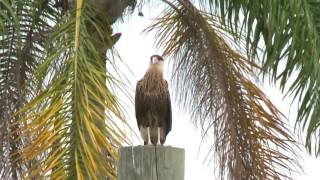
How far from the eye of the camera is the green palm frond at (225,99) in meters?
6.68

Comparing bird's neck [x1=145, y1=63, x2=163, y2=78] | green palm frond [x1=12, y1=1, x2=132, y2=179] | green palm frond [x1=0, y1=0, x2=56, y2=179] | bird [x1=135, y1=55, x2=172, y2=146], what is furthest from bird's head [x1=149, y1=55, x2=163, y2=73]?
green palm frond [x1=0, y1=0, x2=56, y2=179]

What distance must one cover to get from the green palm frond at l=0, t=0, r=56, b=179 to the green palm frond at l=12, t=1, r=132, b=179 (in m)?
1.22

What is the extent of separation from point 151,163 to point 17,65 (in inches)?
164

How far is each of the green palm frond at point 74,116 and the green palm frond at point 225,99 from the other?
125cm

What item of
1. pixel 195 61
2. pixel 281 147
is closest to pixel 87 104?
pixel 281 147

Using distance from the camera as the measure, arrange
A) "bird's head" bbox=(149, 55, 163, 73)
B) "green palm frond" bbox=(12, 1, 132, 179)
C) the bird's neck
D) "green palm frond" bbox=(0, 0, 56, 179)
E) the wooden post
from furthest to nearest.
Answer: "green palm frond" bbox=(0, 0, 56, 179)
"bird's head" bbox=(149, 55, 163, 73)
the bird's neck
"green palm frond" bbox=(12, 1, 132, 179)
the wooden post

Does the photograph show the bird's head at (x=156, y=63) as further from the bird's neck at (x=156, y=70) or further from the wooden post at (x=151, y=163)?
the wooden post at (x=151, y=163)

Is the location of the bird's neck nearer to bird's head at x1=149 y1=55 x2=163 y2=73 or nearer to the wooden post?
bird's head at x1=149 y1=55 x2=163 y2=73

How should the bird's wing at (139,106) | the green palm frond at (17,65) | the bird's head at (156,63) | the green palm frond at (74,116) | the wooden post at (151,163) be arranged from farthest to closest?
1. the green palm frond at (17,65)
2. the bird's head at (156,63)
3. the bird's wing at (139,106)
4. the green palm frond at (74,116)
5. the wooden post at (151,163)

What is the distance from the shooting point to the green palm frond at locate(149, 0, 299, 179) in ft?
21.9

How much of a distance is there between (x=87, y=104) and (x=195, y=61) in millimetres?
2567

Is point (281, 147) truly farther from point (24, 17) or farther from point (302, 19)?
point (24, 17)

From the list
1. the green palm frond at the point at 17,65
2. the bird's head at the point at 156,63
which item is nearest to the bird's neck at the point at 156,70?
the bird's head at the point at 156,63

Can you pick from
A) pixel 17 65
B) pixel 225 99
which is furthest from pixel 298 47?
pixel 17 65
